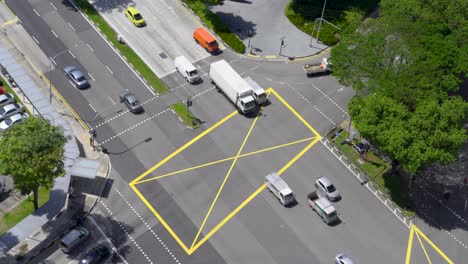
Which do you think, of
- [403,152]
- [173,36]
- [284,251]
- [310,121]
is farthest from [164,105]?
[403,152]

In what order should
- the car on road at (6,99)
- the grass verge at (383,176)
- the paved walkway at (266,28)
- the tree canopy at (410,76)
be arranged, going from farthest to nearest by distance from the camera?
1. the paved walkway at (266,28)
2. the car on road at (6,99)
3. the grass verge at (383,176)
4. the tree canopy at (410,76)

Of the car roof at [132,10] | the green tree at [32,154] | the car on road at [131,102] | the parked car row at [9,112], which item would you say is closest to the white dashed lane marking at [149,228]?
the green tree at [32,154]

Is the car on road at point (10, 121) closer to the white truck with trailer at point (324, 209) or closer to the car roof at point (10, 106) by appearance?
the car roof at point (10, 106)

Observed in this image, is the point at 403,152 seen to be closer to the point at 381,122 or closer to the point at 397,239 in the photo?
the point at 381,122

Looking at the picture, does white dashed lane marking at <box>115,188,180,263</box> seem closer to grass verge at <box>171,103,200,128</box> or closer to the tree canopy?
grass verge at <box>171,103,200,128</box>

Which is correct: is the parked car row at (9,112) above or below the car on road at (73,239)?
above

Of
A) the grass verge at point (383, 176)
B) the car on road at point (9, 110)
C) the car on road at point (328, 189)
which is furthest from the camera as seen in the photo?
the car on road at point (9, 110)

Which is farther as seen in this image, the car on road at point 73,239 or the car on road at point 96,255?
the car on road at point 73,239

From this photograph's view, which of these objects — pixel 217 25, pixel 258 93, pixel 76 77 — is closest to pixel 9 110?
pixel 76 77
